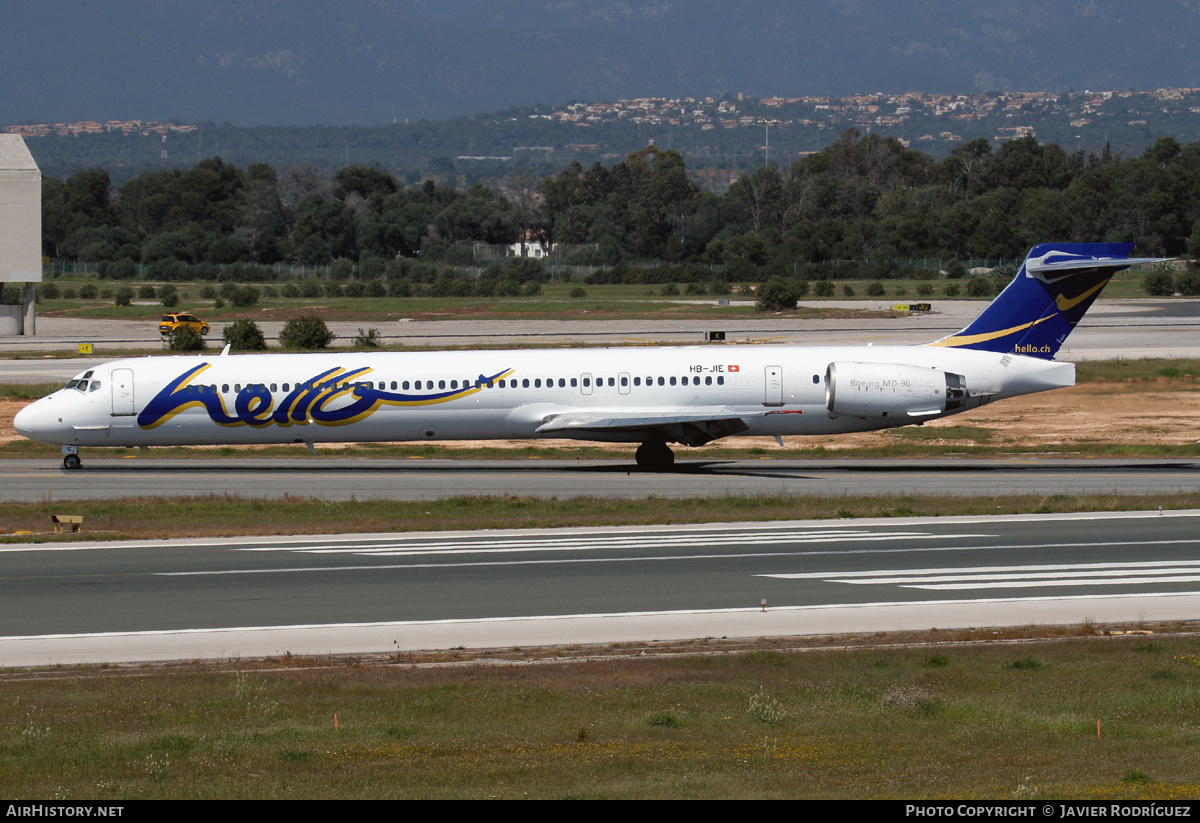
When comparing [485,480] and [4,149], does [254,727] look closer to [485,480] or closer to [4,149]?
[485,480]

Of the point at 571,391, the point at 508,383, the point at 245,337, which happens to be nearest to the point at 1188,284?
the point at 245,337

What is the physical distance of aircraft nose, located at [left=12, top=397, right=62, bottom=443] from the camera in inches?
1390

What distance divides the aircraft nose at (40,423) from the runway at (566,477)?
108 cm

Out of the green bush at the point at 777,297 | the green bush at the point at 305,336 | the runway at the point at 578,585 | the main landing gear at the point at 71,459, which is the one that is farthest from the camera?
the green bush at the point at 777,297

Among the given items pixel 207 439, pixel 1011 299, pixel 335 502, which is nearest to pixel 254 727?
pixel 335 502

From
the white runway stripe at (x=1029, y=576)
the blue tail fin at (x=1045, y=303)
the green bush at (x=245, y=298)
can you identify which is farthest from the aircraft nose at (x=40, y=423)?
the green bush at (x=245, y=298)

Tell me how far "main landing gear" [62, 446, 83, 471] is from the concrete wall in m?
45.5

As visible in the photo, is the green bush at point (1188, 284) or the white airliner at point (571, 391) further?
the green bush at point (1188, 284)

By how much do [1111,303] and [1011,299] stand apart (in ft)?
215

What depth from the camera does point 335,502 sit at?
30250 mm

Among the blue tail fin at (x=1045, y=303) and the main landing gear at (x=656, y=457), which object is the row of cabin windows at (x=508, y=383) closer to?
the main landing gear at (x=656, y=457)

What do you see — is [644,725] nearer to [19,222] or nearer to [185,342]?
[185,342]

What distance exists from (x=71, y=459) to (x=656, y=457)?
53.2 feet

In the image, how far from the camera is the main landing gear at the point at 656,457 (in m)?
36.6
